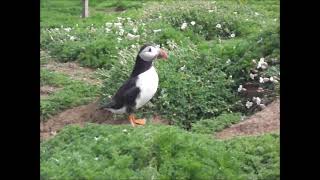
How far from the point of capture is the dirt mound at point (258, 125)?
23.3 ft

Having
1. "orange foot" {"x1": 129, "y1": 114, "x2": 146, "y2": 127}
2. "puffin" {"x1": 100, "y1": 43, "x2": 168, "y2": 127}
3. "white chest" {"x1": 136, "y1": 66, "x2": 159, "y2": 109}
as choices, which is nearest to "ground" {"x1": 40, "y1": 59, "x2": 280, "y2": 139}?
"orange foot" {"x1": 129, "y1": 114, "x2": 146, "y2": 127}

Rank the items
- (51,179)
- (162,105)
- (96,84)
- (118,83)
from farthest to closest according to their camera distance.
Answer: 1. (96,84)
2. (118,83)
3. (162,105)
4. (51,179)

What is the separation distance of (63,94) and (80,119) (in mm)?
961

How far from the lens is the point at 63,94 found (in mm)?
9234

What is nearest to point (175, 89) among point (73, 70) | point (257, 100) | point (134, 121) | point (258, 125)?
point (134, 121)

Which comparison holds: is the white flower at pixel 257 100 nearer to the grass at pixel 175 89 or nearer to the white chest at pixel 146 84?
the grass at pixel 175 89

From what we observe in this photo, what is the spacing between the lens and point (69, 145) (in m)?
6.73

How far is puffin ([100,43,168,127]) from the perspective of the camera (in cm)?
748

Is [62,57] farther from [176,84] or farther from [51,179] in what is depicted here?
[51,179]

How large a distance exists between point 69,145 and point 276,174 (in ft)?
7.20

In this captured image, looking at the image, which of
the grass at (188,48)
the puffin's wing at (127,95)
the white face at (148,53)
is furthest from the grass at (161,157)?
the grass at (188,48)

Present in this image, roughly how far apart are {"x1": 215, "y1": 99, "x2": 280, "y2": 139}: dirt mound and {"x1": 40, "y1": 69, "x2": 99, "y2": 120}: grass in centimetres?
248

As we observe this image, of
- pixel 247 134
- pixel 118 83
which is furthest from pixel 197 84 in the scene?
pixel 247 134

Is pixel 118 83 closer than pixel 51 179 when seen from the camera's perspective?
No
